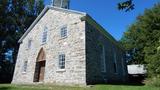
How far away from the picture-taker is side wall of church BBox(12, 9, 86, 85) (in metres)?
16.2

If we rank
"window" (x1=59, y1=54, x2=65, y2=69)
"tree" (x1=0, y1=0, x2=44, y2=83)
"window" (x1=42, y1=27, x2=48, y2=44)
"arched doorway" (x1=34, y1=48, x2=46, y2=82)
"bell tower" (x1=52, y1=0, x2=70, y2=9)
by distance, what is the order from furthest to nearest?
"tree" (x1=0, y1=0, x2=44, y2=83) → "bell tower" (x1=52, y1=0, x2=70, y2=9) → "window" (x1=42, y1=27, x2=48, y2=44) → "arched doorway" (x1=34, y1=48, x2=46, y2=82) → "window" (x1=59, y1=54, x2=65, y2=69)

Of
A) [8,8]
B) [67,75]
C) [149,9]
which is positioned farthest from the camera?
[8,8]

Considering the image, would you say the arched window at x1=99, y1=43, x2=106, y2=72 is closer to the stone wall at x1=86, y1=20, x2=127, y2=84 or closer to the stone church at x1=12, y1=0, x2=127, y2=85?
the stone church at x1=12, y1=0, x2=127, y2=85

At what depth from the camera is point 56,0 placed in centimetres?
2295

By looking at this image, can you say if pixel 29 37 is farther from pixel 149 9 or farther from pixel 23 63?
pixel 149 9

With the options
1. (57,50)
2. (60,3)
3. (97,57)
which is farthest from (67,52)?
(60,3)

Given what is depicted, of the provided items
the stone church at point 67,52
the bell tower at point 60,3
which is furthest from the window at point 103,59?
the bell tower at point 60,3

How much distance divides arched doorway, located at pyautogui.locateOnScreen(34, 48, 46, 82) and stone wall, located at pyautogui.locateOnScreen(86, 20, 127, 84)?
227 inches

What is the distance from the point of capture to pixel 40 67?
68.9 feet

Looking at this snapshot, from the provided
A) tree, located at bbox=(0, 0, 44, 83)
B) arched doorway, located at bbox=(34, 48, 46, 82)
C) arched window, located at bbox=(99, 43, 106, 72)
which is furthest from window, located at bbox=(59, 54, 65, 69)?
tree, located at bbox=(0, 0, 44, 83)

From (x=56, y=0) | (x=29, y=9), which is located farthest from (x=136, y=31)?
(x=29, y=9)

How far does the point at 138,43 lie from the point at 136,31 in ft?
6.69

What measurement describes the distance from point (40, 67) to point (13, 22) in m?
18.4

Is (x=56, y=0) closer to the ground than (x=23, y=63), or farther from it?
farther from it
